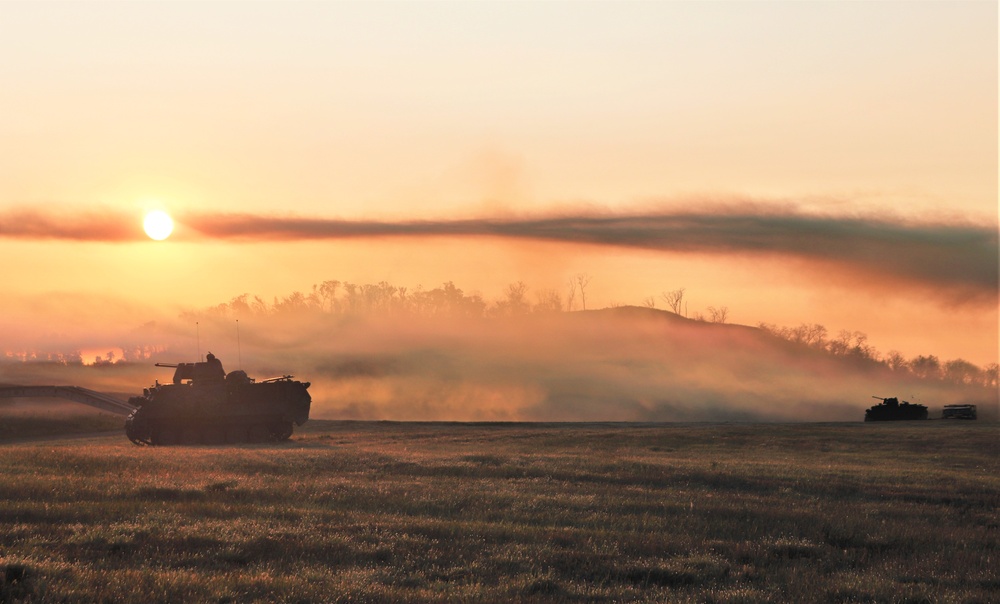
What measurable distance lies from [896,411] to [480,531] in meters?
86.1

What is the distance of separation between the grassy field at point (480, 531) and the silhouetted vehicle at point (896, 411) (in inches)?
2490

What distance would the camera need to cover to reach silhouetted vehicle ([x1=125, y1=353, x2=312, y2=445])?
55.1 metres

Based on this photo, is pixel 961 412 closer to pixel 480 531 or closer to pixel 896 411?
pixel 896 411

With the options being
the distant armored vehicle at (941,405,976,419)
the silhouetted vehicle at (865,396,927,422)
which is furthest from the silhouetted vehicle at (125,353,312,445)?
the distant armored vehicle at (941,405,976,419)

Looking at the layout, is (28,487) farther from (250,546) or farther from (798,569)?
(798,569)

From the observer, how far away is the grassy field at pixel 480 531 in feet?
43.7

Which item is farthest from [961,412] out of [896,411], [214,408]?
[214,408]

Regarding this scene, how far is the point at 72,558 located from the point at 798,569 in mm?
11898

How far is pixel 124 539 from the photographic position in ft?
50.6

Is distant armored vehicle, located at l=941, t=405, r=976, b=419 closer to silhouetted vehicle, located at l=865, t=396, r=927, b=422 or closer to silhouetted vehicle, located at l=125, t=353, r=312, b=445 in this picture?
silhouetted vehicle, located at l=865, t=396, r=927, b=422

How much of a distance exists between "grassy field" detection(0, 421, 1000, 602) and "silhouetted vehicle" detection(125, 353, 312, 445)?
22343 millimetres

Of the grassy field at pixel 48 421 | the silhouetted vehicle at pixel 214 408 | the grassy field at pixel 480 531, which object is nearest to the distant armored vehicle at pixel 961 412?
the grassy field at pixel 480 531

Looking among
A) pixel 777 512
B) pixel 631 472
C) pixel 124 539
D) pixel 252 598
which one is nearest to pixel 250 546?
pixel 124 539

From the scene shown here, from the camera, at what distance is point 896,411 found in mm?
93375
